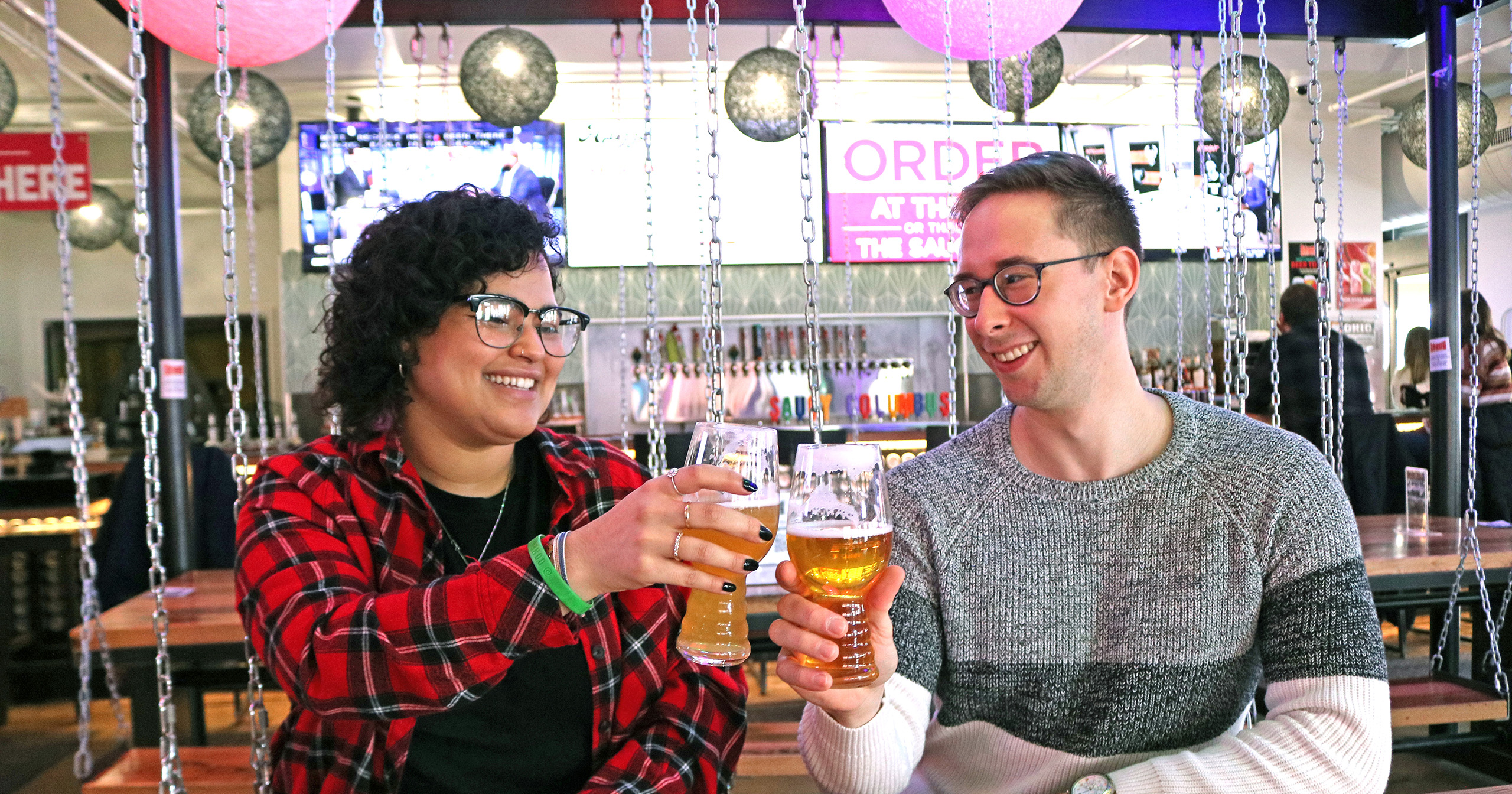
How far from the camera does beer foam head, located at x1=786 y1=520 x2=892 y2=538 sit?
3.32 feet

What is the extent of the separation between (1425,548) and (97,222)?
31.1 feet

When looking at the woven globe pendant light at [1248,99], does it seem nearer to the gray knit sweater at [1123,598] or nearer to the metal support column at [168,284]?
the gray knit sweater at [1123,598]

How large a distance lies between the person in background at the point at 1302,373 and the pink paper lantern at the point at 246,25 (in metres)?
3.94

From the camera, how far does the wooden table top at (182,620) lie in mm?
2299

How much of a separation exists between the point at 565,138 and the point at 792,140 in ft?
5.36

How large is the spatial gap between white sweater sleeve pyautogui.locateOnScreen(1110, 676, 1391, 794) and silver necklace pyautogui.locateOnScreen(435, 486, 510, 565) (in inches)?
35.3

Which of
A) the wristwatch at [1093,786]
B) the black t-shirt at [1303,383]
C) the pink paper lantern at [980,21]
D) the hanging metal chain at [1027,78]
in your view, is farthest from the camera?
the black t-shirt at [1303,383]

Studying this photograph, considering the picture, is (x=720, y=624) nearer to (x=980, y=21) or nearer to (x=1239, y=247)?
(x=1239, y=247)

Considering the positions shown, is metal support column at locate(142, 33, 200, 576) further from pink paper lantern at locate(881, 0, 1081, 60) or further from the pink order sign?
the pink order sign

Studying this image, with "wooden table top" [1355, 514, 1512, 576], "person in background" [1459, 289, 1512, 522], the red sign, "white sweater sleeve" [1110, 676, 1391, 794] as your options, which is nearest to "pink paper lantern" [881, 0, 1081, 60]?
"wooden table top" [1355, 514, 1512, 576]

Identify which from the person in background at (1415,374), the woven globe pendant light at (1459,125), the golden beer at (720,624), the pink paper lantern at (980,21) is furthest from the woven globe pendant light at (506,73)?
the person in background at (1415,374)

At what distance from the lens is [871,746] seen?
4.07ft

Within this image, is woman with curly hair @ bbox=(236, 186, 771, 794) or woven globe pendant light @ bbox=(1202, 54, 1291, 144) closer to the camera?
woman with curly hair @ bbox=(236, 186, 771, 794)

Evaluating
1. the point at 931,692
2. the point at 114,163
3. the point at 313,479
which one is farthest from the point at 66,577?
the point at 114,163
